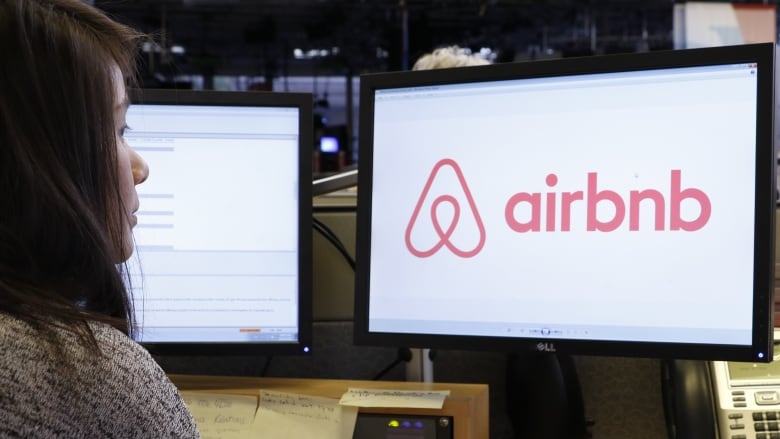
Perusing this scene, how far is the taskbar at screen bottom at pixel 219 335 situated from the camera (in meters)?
0.92

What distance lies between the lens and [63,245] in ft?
1.79

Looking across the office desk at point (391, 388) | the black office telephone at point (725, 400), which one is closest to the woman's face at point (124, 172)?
the office desk at point (391, 388)

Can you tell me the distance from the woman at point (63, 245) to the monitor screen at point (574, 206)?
13.0 inches

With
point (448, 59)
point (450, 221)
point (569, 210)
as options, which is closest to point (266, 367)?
point (450, 221)

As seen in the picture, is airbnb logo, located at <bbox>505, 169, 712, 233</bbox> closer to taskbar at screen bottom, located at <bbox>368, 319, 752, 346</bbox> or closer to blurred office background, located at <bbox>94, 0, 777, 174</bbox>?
taskbar at screen bottom, located at <bbox>368, 319, 752, 346</bbox>

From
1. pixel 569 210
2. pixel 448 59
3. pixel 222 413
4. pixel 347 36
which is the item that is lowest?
pixel 222 413

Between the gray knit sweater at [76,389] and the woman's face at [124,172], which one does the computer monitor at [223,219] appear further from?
the gray knit sweater at [76,389]

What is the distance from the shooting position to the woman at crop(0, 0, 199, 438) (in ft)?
1.53

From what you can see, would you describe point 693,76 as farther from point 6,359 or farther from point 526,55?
point 526,55

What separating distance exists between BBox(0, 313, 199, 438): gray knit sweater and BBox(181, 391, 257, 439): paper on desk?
0.32 meters

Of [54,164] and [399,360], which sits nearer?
[54,164]

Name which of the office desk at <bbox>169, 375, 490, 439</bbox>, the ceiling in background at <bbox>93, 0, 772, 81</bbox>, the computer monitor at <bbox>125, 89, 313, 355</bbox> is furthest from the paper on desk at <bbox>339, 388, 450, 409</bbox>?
the ceiling in background at <bbox>93, 0, 772, 81</bbox>

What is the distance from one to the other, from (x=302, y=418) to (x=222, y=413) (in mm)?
90

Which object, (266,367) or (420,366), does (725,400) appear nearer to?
(420,366)
